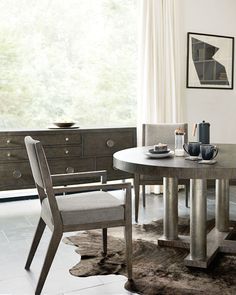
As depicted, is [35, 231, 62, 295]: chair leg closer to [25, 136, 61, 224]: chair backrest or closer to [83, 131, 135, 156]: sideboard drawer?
[25, 136, 61, 224]: chair backrest

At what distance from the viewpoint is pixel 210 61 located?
5164 millimetres

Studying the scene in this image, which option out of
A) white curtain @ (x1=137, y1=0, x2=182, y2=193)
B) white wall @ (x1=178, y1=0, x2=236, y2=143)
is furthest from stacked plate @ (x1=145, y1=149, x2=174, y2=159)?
white wall @ (x1=178, y1=0, x2=236, y2=143)

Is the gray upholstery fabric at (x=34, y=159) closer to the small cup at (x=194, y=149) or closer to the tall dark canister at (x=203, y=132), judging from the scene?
the small cup at (x=194, y=149)

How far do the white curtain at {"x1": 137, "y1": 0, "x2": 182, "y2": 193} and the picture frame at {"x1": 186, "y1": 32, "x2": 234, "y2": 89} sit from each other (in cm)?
31

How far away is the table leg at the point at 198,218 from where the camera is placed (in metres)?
2.57

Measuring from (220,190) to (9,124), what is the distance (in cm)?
242

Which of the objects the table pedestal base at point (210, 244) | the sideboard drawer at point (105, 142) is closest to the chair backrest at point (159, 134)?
the sideboard drawer at point (105, 142)

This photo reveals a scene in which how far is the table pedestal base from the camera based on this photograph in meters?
2.58

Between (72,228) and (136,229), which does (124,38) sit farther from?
(72,228)

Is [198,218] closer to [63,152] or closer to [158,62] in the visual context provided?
[63,152]

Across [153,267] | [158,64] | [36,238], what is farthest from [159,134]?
[36,238]

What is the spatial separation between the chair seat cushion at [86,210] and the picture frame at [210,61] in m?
3.04

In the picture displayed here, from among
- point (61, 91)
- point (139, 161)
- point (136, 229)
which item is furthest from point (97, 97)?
point (139, 161)

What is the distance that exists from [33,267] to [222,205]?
1564mm
